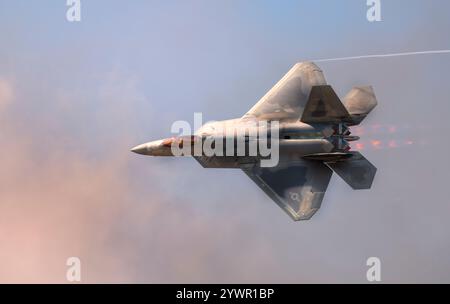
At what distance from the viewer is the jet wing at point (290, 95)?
3506 cm

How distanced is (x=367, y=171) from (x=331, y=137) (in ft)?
10.1

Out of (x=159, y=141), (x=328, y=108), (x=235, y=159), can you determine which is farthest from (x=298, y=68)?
(x=159, y=141)

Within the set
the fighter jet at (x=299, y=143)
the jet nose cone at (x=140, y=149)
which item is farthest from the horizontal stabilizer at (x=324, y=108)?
the jet nose cone at (x=140, y=149)

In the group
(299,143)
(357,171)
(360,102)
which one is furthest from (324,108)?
(357,171)

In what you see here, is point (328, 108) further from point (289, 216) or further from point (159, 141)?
point (159, 141)

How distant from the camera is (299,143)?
A: 110 feet

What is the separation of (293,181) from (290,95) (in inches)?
209

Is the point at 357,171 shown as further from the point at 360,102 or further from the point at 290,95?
the point at 290,95

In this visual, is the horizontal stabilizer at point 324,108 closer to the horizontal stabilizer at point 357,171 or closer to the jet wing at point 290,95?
the jet wing at point 290,95

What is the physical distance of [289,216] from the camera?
34.5m

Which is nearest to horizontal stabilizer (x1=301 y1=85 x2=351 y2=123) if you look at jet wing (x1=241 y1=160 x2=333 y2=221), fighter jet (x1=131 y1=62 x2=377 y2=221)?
fighter jet (x1=131 y1=62 x2=377 y2=221)

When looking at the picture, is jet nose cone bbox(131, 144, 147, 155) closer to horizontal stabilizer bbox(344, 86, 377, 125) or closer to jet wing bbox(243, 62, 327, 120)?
jet wing bbox(243, 62, 327, 120)

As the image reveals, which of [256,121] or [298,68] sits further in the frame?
[298,68]

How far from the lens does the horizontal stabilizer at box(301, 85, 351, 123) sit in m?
32.8
